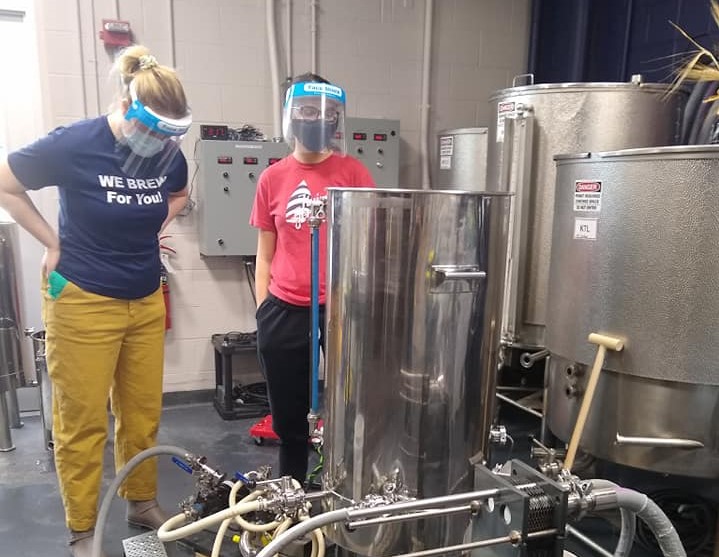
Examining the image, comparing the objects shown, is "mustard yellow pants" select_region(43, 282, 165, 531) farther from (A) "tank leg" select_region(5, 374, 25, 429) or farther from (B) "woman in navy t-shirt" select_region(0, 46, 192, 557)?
(A) "tank leg" select_region(5, 374, 25, 429)

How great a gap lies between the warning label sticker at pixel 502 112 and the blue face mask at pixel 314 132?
896mm

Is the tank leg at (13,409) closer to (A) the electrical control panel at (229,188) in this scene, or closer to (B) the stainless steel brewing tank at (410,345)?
(A) the electrical control panel at (229,188)

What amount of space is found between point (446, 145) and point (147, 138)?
5.42 feet

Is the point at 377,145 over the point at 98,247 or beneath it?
over

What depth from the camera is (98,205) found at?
1.53 metres

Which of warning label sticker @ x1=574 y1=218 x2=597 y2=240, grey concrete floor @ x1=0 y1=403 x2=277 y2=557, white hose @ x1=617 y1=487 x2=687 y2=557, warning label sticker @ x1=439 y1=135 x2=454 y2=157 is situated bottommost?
grey concrete floor @ x1=0 y1=403 x2=277 y2=557

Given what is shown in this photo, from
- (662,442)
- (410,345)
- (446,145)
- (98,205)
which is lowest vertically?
(662,442)

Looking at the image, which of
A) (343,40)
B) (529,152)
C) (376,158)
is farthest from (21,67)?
(529,152)

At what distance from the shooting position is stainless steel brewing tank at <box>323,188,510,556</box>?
3.15 ft

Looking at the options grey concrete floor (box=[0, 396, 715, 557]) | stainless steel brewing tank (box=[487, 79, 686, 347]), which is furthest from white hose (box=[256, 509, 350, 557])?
stainless steel brewing tank (box=[487, 79, 686, 347])

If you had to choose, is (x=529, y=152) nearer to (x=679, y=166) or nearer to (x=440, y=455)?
(x=679, y=166)

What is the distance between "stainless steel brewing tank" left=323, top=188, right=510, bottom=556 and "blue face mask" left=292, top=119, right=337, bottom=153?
20.3 inches

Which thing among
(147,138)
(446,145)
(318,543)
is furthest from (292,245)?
(446,145)

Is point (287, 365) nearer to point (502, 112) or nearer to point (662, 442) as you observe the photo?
point (662, 442)
